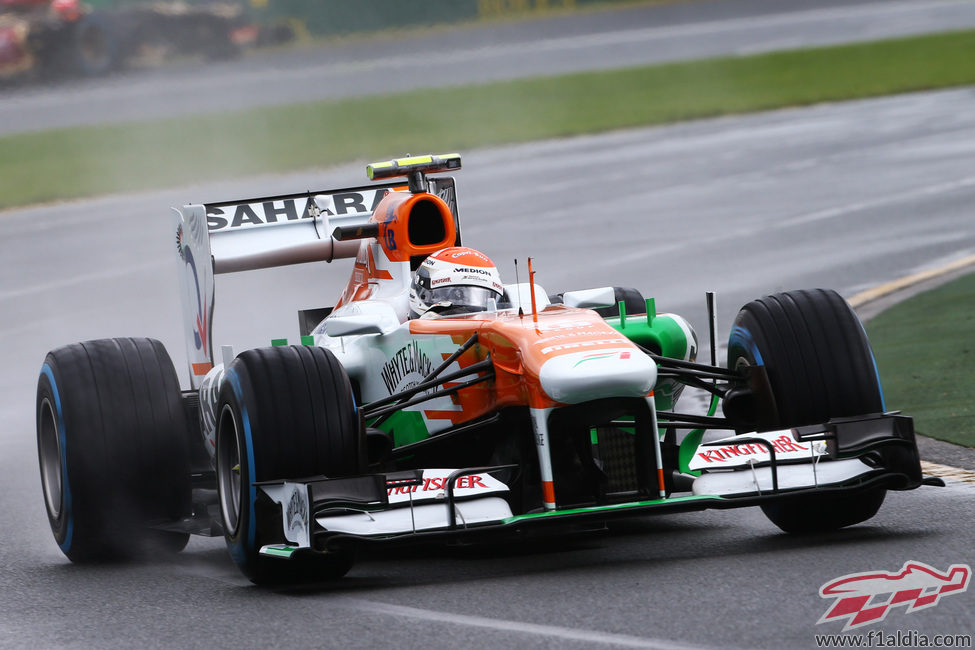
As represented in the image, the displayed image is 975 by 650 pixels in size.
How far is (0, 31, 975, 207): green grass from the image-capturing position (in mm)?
30016

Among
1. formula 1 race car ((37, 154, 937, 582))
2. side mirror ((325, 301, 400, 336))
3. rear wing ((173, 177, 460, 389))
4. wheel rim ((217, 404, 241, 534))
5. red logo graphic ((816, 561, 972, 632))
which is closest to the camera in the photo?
red logo graphic ((816, 561, 972, 632))

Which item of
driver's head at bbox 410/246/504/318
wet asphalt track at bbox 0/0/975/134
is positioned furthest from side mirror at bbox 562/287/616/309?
wet asphalt track at bbox 0/0/975/134

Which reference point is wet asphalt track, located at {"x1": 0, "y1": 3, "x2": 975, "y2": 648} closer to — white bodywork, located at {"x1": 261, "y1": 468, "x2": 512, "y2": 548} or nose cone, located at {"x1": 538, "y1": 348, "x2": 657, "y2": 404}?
white bodywork, located at {"x1": 261, "y1": 468, "x2": 512, "y2": 548}

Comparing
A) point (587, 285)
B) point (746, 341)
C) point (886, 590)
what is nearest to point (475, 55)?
point (587, 285)

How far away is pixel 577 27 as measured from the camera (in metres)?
44.5

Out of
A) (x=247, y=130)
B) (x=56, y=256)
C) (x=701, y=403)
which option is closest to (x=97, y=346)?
(x=701, y=403)

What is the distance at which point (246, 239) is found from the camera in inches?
414

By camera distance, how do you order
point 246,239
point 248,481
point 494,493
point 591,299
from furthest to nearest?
point 246,239, point 591,299, point 248,481, point 494,493

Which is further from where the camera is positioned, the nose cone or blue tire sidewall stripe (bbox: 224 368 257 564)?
blue tire sidewall stripe (bbox: 224 368 257 564)

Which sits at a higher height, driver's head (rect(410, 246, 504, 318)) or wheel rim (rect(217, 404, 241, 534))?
driver's head (rect(410, 246, 504, 318))

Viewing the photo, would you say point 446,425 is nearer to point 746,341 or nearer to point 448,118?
point 746,341

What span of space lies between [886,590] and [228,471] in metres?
3.10

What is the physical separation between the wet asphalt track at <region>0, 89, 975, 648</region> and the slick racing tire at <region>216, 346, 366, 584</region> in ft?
0.43

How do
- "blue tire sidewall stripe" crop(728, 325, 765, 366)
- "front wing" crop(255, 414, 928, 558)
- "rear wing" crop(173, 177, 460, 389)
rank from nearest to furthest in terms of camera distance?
"front wing" crop(255, 414, 928, 558)
"blue tire sidewall stripe" crop(728, 325, 765, 366)
"rear wing" crop(173, 177, 460, 389)
